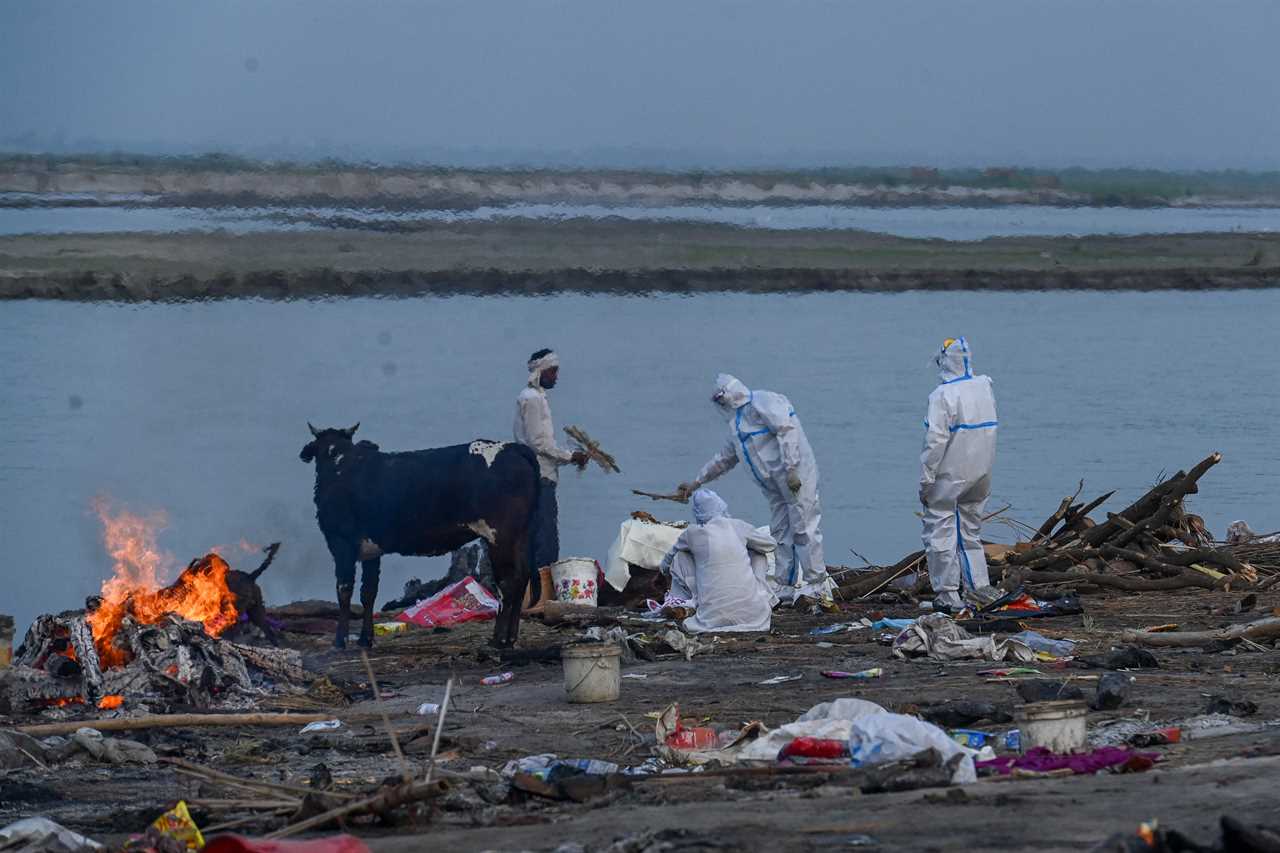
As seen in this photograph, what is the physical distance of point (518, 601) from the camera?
15.7 meters

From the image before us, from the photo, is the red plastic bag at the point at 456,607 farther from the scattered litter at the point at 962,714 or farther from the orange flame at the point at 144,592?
the scattered litter at the point at 962,714

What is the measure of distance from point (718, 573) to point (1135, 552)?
3917mm

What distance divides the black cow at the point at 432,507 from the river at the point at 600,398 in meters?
3.83

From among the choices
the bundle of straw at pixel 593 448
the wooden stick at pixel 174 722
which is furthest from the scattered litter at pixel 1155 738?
the bundle of straw at pixel 593 448

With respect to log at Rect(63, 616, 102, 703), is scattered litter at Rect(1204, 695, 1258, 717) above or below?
above

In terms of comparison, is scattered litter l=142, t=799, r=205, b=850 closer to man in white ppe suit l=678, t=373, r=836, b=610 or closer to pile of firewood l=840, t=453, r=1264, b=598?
pile of firewood l=840, t=453, r=1264, b=598

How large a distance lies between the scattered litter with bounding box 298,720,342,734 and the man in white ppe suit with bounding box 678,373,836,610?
600 centimetres

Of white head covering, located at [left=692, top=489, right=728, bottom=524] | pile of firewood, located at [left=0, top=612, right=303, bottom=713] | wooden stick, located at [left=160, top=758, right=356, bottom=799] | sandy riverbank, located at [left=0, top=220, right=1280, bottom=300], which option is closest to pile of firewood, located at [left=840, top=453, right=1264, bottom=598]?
white head covering, located at [left=692, top=489, right=728, bottom=524]

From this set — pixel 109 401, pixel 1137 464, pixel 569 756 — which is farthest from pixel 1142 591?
pixel 109 401

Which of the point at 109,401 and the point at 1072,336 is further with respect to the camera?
the point at 1072,336

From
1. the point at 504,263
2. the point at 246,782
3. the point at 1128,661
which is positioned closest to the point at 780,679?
the point at 1128,661

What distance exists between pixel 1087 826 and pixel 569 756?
3589mm

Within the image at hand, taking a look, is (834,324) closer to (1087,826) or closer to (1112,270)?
(1112,270)

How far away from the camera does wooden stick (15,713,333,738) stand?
1232 cm
